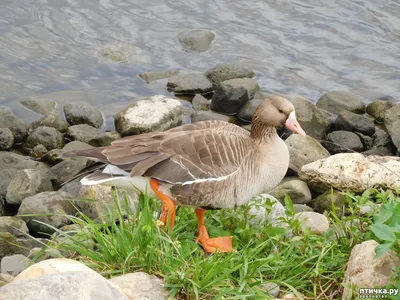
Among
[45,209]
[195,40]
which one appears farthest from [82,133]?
[195,40]

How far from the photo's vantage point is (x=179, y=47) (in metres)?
12.0

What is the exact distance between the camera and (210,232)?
5.71 meters

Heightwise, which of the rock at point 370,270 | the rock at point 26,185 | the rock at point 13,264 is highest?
the rock at point 370,270

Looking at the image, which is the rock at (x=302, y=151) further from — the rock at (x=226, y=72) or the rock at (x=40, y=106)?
the rock at (x=40, y=106)

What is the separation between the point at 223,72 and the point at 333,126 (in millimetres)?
2127

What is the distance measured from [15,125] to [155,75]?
107 inches

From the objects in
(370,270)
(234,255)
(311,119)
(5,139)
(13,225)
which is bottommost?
(5,139)

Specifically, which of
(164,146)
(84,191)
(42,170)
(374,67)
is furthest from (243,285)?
(374,67)

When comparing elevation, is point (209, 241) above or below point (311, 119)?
above

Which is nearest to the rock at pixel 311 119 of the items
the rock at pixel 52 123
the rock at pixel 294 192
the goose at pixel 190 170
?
the rock at pixel 294 192

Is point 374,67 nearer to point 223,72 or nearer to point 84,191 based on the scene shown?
point 223,72

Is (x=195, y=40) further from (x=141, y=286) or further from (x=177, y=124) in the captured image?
(x=141, y=286)

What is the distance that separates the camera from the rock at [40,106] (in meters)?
10.1

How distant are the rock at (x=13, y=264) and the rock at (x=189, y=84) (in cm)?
523
